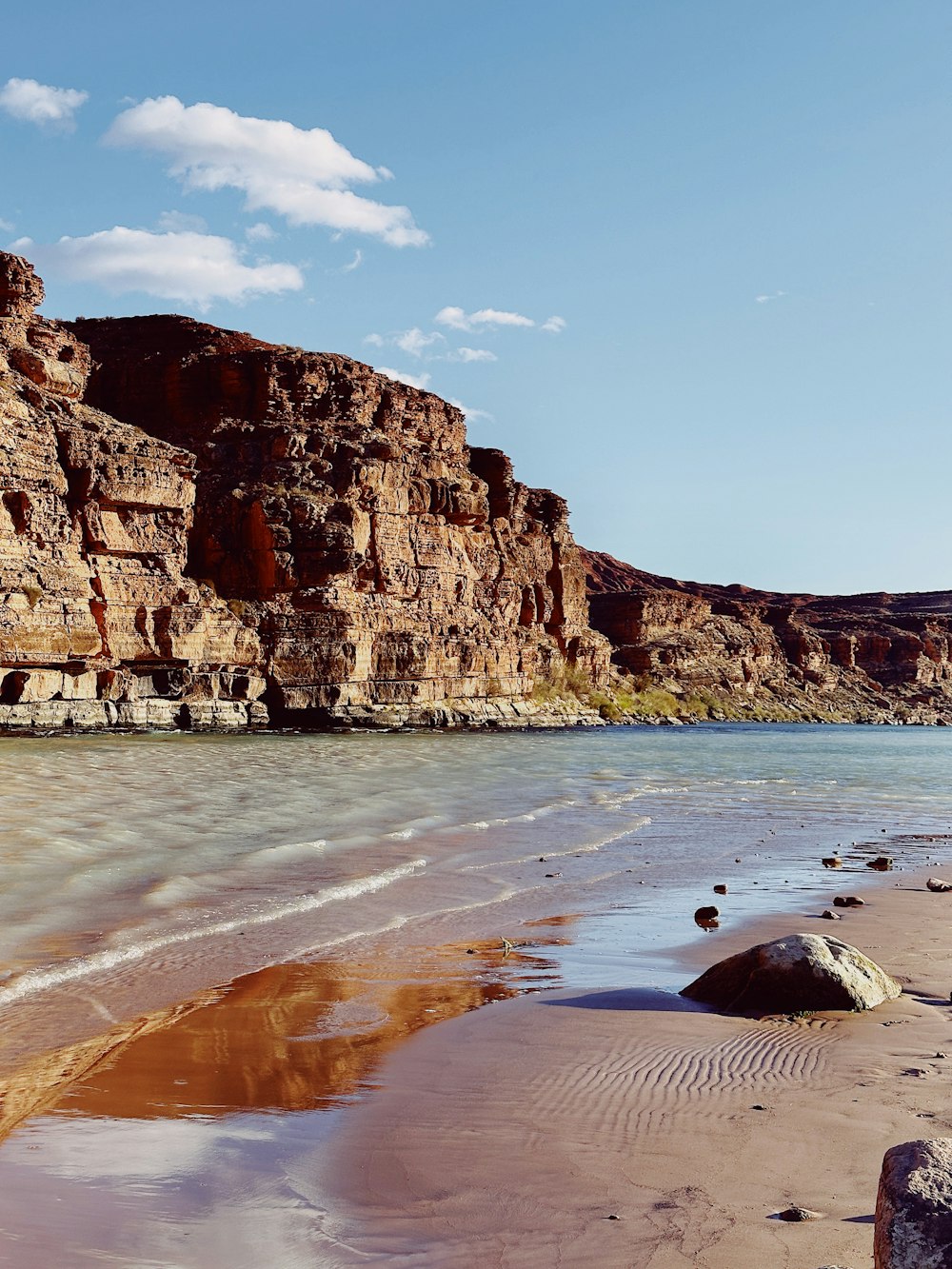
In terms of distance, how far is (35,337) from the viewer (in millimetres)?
67250

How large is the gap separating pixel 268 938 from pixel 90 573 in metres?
53.8

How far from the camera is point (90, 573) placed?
59.3 m

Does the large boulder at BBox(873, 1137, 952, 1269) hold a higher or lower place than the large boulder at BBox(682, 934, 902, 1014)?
higher

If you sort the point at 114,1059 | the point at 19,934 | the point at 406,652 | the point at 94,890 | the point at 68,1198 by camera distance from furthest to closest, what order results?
the point at 406,652 < the point at 94,890 < the point at 19,934 < the point at 114,1059 < the point at 68,1198

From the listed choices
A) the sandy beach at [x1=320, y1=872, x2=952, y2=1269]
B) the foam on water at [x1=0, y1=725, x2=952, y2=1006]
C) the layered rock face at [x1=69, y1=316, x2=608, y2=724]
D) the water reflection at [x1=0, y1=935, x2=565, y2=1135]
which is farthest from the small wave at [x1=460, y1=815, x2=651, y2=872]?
the layered rock face at [x1=69, y1=316, x2=608, y2=724]

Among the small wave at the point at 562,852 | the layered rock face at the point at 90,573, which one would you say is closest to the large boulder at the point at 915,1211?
the small wave at the point at 562,852

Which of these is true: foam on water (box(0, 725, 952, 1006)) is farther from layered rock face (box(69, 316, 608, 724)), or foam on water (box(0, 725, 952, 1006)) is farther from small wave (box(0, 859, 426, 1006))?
layered rock face (box(69, 316, 608, 724))

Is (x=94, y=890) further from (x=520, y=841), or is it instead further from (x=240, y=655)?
(x=240, y=655)

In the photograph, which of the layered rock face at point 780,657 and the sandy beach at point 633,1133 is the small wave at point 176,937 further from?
the layered rock face at point 780,657

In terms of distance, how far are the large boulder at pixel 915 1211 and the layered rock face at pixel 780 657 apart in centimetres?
13595

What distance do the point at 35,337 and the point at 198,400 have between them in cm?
1871

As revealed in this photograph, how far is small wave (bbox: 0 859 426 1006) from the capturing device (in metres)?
7.36

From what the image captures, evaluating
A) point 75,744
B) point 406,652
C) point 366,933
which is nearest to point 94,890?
point 366,933

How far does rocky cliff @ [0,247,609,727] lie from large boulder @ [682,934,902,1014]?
160 feet
